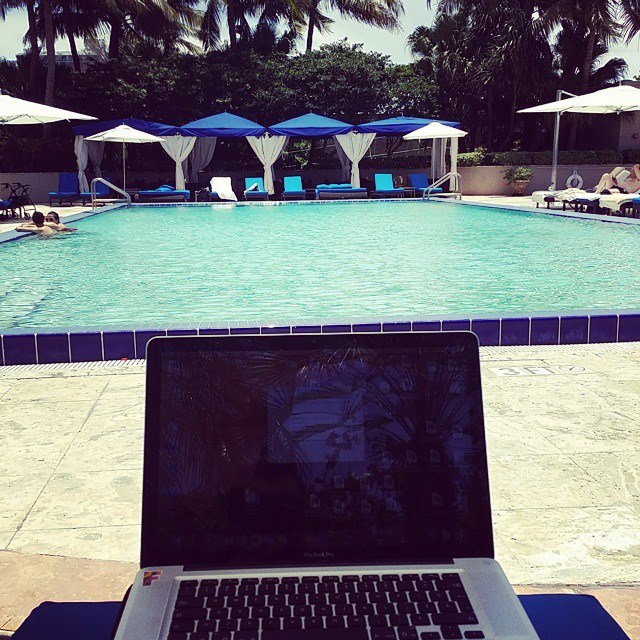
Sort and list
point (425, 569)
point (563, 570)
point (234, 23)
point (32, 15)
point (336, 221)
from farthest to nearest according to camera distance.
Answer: point (234, 23) < point (32, 15) < point (336, 221) < point (563, 570) < point (425, 569)

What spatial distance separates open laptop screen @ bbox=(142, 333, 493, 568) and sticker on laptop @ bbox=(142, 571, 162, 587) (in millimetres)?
21

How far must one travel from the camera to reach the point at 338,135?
68.1ft

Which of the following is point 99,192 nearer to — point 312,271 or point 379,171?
point 379,171

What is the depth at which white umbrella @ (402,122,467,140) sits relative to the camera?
1980 cm

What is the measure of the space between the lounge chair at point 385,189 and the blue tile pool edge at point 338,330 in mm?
15441

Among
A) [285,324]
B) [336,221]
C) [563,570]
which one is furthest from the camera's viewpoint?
[336,221]

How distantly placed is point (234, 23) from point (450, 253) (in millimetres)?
20545

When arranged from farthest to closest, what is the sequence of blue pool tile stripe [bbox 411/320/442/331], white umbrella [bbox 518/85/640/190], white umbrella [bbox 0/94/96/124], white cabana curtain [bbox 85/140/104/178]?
1. white cabana curtain [bbox 85/140/104/178]
2. white umbrella [bbox 518/85/640/190]
3. white umbrella [bbox 0/94/96/124]
4. blue pool tile stripe [bbox 411/320/442/331]

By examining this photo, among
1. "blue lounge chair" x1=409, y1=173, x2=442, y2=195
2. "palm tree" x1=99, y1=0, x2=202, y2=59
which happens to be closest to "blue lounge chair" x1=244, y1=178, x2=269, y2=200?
"blue lounge chair" x1=409, y1=173, x2=442, y2=195

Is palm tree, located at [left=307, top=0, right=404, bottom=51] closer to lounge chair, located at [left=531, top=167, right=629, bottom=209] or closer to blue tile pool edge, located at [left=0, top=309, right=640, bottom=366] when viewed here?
lounge chair, located at [left=531, top=167, right=629, bottom=209]

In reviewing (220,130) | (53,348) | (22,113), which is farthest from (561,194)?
(53,348)

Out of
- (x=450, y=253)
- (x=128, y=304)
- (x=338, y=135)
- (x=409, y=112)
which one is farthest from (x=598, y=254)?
(x=409, y=112)

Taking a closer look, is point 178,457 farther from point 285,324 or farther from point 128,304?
point 128,304

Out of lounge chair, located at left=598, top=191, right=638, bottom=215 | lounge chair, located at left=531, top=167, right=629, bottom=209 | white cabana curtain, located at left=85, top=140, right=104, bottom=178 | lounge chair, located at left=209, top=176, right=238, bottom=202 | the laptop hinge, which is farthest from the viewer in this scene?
white cabana curtain, located at left=85, top=140, right=104, bottom=178
